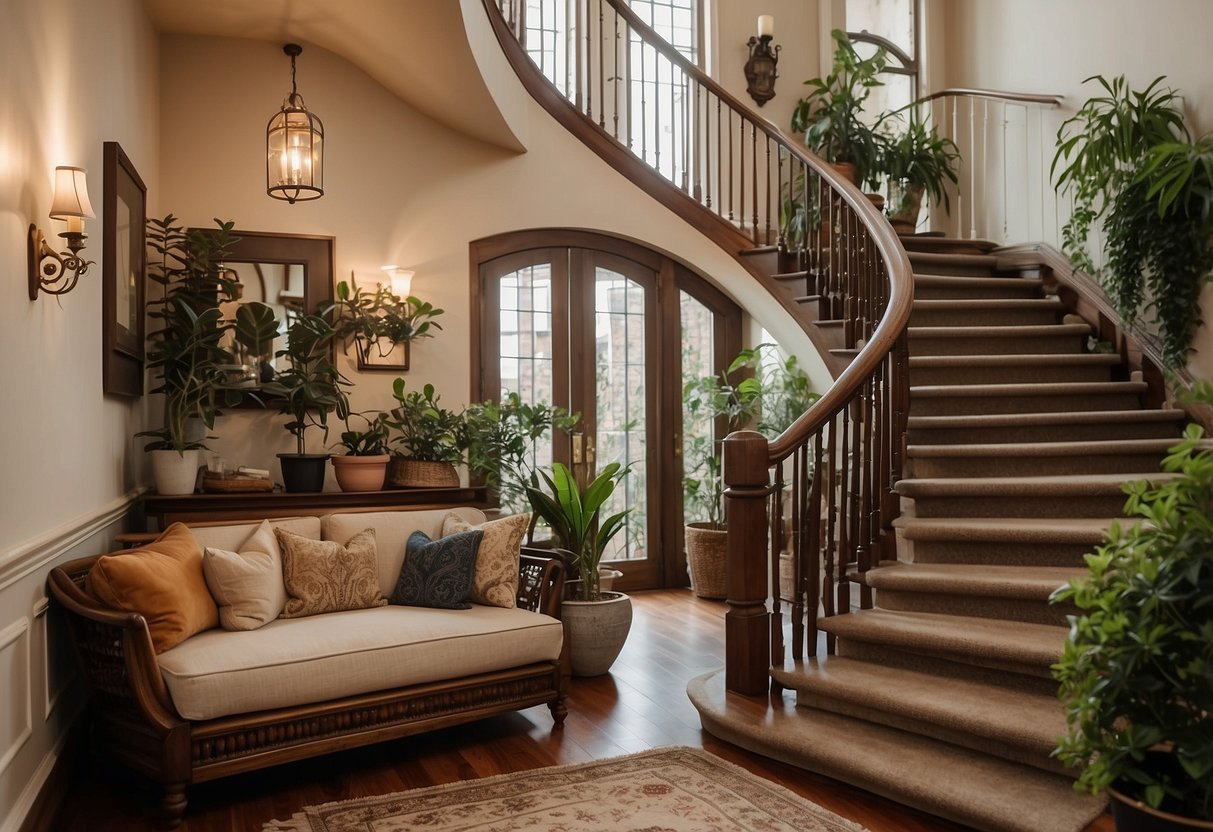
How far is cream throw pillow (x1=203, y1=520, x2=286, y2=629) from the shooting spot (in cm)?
337

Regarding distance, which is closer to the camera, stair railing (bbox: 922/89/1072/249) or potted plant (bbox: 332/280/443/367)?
potted plant (bbox: 332/280/443/367)

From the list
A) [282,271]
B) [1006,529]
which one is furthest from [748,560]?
[282,271]

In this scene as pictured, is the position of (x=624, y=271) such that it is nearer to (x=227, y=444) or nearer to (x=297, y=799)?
(x=227, y=444)

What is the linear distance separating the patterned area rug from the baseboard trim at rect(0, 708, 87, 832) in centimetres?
61

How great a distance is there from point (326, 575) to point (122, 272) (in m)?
1.52

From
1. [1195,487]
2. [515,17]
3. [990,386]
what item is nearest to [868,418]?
[990,386]

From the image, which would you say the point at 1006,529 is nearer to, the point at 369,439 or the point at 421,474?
the point at 421,474

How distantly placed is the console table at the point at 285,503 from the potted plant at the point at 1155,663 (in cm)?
322

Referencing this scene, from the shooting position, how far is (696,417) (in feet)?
21.8

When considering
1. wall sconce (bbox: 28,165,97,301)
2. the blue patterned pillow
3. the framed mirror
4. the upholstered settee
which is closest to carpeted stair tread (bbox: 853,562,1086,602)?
the upholstered settee

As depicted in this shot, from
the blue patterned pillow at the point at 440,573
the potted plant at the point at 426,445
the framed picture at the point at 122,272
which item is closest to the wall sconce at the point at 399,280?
the potted plant at the point at 426,445

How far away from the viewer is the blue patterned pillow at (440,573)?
3.82 m

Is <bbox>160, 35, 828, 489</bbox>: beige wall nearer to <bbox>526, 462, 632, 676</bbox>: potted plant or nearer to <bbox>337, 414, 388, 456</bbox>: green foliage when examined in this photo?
<bbox>337, 414, 388, 456</bbox>: green foliage

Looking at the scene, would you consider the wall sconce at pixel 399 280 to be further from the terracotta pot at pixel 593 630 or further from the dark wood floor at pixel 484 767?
the dark wood floor at pixel 484 767
